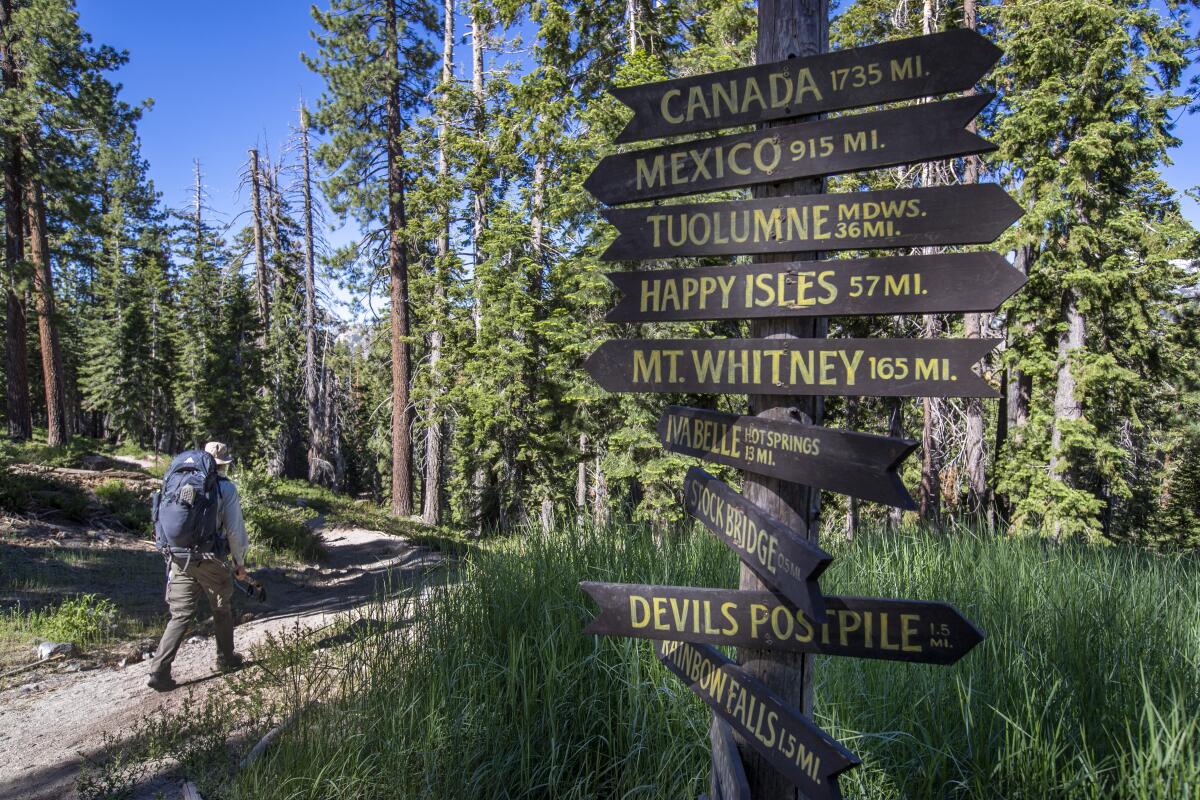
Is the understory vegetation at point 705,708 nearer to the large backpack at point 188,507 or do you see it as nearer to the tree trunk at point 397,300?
the large backpack at point 188,507

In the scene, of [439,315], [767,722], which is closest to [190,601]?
[767,722]

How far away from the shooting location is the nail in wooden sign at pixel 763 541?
1.86 metres

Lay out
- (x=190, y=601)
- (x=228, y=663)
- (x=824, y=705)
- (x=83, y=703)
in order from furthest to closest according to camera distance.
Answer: (x=228, y=663) → (x=190, y=601) → (x=83, y=703) → (x=824, y=705)

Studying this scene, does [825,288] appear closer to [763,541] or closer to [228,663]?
[763,541]

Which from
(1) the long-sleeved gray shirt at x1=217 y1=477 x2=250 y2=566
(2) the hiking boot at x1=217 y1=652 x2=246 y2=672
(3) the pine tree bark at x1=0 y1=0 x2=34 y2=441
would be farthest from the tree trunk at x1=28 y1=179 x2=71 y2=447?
(2) the hiking boot at x1=217 y1=652 x2=246 y2=672

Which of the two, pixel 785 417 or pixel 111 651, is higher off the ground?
pixel 785 417

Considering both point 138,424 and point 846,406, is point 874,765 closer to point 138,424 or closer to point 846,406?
point 846,406

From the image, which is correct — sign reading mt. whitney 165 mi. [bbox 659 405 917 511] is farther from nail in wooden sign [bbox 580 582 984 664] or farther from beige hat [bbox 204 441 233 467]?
beige hat [bbox 204 441 233 467]

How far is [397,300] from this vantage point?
20.5 meters

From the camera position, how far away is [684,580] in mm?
4402

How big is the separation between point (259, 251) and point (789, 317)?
3418 cm

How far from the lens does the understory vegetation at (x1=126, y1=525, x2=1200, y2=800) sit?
8.70ft

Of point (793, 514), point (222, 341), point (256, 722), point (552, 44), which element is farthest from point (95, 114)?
point (793, 514)

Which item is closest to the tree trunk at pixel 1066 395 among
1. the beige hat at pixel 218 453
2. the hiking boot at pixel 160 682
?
the beige hat at pixel 218 453
